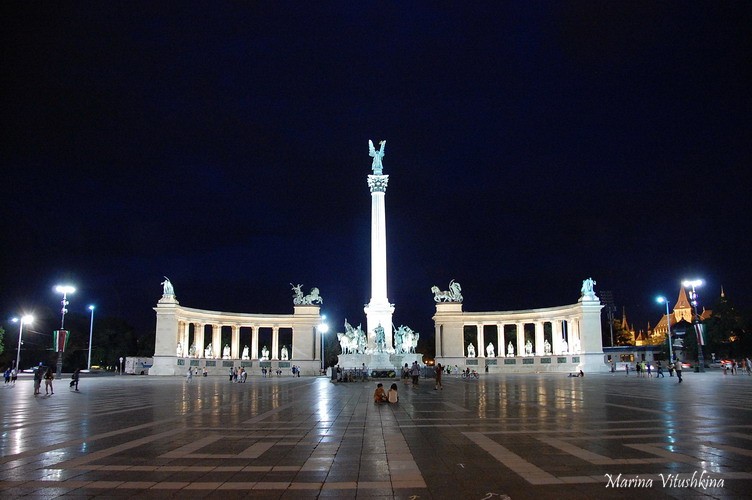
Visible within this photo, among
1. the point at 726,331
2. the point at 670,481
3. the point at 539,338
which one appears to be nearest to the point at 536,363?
the point at 539,338

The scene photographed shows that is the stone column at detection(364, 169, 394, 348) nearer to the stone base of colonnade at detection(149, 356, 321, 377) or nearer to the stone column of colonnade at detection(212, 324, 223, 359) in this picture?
the stone base of colonnade at detection(149, 356, 321, 377)

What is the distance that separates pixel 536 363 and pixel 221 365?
46.5m

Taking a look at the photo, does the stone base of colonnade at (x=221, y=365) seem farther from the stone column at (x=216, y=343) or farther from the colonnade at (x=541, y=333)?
the colonnade at (x=541, y=333)

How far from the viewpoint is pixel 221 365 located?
8850 centimetres

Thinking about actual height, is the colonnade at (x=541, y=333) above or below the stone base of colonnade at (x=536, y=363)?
above

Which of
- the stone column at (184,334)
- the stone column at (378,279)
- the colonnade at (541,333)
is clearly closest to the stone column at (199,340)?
the stone column at (184,334)

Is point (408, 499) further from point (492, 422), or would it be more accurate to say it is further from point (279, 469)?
point (492, 422)

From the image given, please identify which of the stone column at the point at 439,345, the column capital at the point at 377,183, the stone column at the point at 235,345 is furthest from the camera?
the stone column at the point at 439,345

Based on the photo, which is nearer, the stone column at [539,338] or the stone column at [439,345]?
the stone column at [539,338]

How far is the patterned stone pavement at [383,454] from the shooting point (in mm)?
9148

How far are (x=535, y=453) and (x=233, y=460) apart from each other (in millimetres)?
6067

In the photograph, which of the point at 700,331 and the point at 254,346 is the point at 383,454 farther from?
the point at 254,346

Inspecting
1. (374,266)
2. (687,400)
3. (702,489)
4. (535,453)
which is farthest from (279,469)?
(374,266)

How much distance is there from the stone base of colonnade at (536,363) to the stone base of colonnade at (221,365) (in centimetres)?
2087
